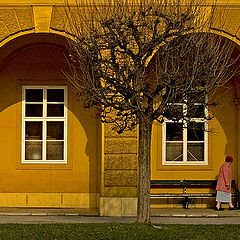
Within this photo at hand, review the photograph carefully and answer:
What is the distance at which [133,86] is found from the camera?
14484mm

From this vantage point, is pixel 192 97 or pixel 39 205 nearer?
pixel 192 97

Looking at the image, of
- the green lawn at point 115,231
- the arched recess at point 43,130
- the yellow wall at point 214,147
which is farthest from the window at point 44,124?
the green lawn at point 115,231

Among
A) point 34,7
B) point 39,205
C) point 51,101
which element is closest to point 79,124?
point 51,101

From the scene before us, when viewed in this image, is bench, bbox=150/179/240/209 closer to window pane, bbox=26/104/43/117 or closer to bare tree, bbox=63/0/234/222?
window pane, bbox=26/104/43/117

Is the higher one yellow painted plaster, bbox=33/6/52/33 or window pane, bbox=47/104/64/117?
yellow painted plaster, bbox=33/6/52/33

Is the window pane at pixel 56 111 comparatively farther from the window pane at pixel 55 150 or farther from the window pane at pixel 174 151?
the window pane at pixel 174 151

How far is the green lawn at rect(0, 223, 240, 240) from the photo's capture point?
45.4ft

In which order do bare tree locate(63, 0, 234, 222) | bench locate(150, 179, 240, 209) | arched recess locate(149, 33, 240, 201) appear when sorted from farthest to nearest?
arched recess locate(149, 33, 240, 201)
bench locate(150, 179, 240, 209)
bare tree locate(63, 0, 234, 222)

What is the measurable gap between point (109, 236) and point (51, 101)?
7.35 m

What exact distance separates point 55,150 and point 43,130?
0.58m

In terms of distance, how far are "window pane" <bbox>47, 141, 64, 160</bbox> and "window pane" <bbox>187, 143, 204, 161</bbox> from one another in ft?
10.4

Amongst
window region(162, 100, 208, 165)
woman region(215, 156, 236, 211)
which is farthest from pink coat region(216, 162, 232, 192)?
window region(162, 100, 208, 165)

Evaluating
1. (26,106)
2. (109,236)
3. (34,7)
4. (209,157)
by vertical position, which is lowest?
(109,236)

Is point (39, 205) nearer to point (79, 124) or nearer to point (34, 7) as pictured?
point (79, 124)
